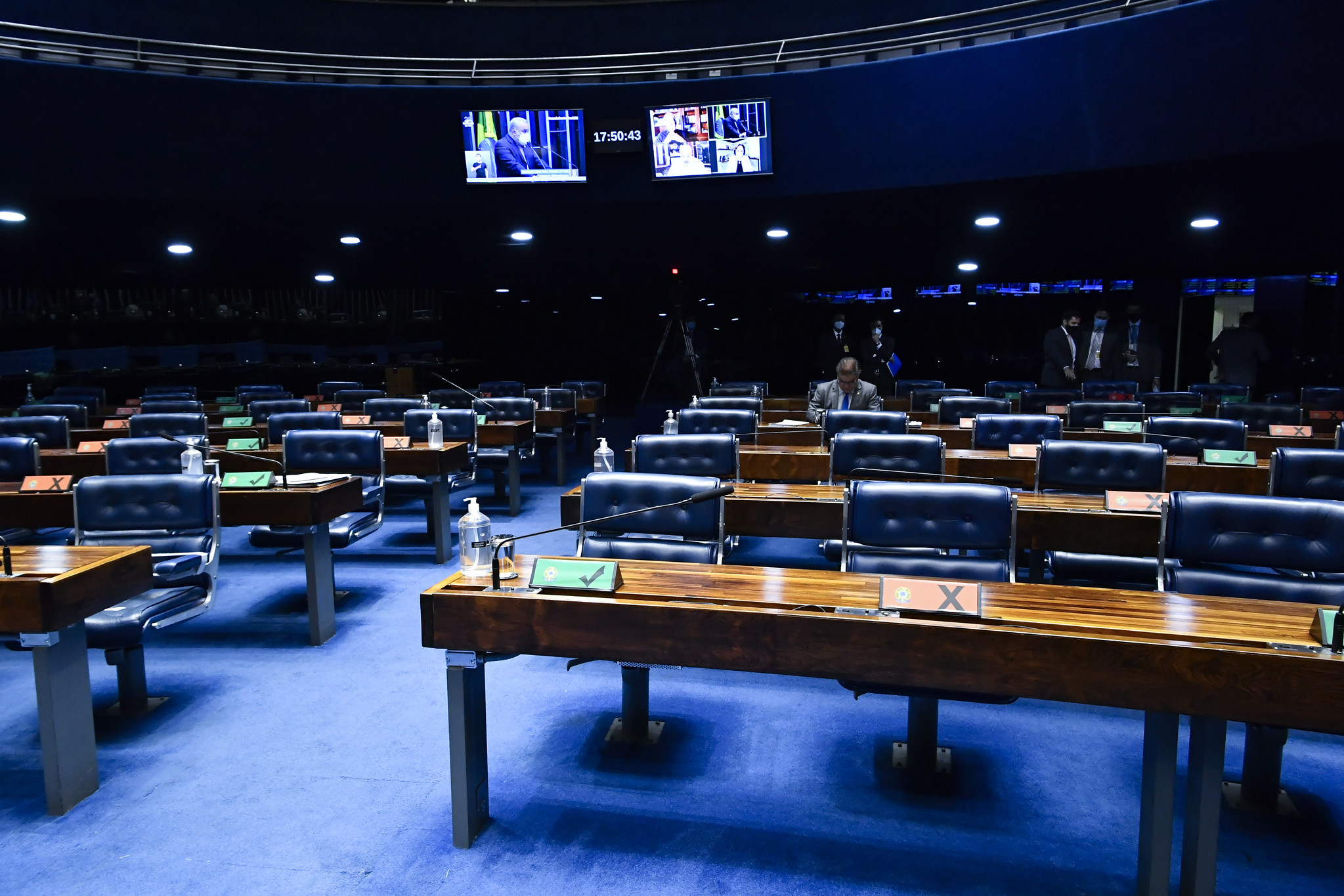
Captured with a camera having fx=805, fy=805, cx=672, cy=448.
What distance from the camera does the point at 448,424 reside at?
5.65m

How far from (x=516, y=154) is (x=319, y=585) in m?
5.01

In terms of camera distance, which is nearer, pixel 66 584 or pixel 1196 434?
pixel 66 584

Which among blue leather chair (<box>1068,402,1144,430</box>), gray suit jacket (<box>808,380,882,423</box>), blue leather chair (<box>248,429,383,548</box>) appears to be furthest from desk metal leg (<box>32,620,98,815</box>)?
blue leather chair (<box>1068,402,1144,430</box>)

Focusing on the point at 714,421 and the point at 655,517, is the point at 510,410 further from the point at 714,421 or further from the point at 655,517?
the point at 655,517

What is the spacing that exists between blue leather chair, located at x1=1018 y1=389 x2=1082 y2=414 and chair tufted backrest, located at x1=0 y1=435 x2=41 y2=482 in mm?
6781

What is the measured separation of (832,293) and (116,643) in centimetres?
1241

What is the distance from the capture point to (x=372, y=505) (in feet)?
13.9

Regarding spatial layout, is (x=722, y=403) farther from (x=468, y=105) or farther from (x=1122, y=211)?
(x=1122, y=211)

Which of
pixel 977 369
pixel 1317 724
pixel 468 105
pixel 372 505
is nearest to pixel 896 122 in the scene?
pixel 468 105

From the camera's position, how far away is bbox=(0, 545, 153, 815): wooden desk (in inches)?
80.7

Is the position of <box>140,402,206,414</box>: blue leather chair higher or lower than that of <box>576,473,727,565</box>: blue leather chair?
higher

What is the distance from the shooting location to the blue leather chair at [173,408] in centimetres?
643

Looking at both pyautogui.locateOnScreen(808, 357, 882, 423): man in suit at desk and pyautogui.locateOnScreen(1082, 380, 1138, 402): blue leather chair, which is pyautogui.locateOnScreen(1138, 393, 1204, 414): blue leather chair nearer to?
pyautogui.locateOnScreen(1082, 380, 1138, 402): blue leather chair

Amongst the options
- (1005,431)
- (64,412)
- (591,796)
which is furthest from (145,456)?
(1005,431)
